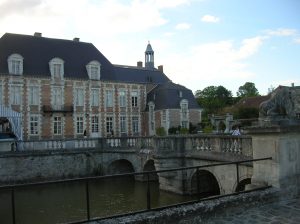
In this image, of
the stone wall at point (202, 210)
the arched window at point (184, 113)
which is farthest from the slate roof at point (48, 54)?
the stone wall at point (202, 210)

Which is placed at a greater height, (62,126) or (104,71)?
(104,71)

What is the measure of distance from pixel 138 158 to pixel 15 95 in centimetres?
1496

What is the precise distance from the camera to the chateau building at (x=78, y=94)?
92.8 feet

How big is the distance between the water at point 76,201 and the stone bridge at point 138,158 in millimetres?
980

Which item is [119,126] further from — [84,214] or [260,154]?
[260,154]

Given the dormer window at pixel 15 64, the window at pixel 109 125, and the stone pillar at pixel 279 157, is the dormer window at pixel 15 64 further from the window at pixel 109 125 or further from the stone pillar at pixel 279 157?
the stone pillar at pixel 279 157

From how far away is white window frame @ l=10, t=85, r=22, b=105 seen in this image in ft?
91.1

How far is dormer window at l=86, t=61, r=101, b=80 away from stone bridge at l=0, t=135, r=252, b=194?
12.2 metres

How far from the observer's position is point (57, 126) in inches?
1168

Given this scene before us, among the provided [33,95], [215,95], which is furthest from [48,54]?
[215,95]

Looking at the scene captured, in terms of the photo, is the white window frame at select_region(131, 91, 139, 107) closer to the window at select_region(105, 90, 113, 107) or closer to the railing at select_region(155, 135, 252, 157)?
the window at select_region(105, 90, 113, 107)

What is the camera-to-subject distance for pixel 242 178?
9.99 meters

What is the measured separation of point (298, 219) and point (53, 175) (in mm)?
16241

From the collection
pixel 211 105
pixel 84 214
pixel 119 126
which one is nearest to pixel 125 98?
pixel 119 126
